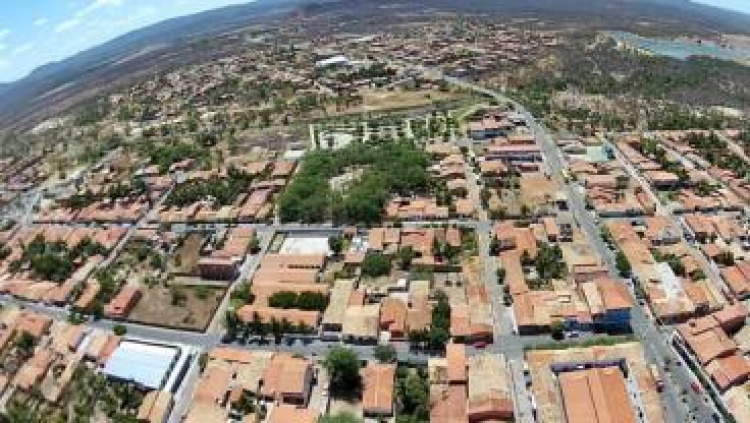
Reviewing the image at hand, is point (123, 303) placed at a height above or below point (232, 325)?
below

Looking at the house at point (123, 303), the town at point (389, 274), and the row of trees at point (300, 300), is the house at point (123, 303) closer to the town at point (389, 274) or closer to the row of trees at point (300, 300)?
the town at point (389, 274)

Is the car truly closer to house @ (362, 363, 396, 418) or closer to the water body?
house @ (362, 363, 396, 418)

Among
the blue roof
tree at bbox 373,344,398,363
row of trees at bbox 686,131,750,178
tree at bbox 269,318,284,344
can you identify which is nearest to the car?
tree at bbox 373,344,398,363

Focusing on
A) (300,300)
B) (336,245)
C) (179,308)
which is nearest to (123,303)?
(179,308)

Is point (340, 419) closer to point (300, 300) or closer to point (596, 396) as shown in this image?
point (300, 300)

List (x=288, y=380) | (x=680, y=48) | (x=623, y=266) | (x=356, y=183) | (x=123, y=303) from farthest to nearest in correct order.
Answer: (x=680, y=48), (x=356, y=183), (x=123, y=303), (x=623, y=266), (x=288, y=380)

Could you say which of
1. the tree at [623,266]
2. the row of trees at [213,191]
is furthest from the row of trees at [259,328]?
the tree at [623,266]

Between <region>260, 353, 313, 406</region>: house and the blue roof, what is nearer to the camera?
<region>260, 353, 313, 406</region>: house

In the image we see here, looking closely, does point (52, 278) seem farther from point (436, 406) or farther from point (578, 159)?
point (578, 159)
